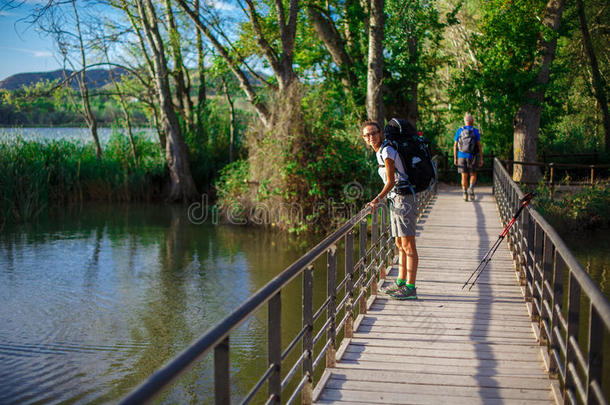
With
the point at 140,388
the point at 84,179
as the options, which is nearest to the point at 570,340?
the point at 140,388

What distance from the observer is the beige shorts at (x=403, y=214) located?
6516 millimetres

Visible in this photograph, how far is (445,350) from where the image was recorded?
555 centimetres

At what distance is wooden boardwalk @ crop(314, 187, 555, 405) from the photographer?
457 centimetres

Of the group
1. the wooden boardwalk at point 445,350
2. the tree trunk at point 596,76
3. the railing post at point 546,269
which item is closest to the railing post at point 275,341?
the wooden boardwalk at point 445,350

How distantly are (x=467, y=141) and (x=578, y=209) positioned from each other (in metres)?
6.27

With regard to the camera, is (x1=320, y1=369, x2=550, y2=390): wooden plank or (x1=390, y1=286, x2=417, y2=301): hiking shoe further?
(x1=390, y1=286, x2=417, y2=301): hiking shoe

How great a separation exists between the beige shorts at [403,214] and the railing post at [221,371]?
158 inches

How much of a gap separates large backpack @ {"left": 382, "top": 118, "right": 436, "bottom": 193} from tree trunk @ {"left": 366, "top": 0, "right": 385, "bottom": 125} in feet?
39.9

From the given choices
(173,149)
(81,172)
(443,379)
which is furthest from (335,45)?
(443,379)

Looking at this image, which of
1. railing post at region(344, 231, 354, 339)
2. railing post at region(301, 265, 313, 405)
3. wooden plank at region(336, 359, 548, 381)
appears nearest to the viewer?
railing post at region(301, 265, 313, 405)

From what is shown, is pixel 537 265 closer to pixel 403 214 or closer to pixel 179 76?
pixel 403 214

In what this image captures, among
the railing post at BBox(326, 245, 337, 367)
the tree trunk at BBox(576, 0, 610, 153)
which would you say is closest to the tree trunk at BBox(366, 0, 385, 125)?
the tree trunk at BBox(576, 0, 610, 153)

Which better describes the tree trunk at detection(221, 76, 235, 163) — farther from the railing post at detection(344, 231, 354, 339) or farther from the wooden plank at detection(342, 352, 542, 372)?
the wooden plank at detection(342, 352, 542, 372)

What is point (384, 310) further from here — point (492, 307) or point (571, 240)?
point (571, 240)
